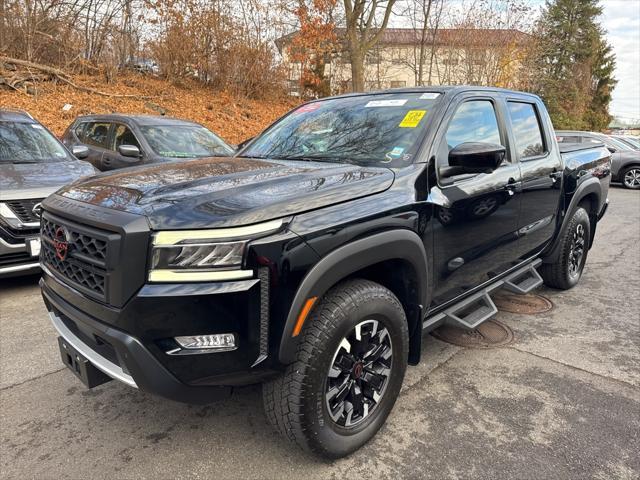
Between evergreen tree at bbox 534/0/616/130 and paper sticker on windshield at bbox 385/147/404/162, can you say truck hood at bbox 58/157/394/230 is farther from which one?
evergreen tree at bbox 534/0/616/130

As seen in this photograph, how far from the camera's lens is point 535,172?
12.3 ft

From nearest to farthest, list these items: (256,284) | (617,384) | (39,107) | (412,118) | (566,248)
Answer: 1. (256,284)
2. (412,118)
3. (617,384)
4. (566,248)
5. (39,107)

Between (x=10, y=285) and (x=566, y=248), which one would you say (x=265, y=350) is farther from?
(x=10, y=285)

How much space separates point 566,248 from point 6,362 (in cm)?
488

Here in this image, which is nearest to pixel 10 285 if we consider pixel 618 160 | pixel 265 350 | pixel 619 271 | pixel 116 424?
pixel 116 424

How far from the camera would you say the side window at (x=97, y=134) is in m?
7.68

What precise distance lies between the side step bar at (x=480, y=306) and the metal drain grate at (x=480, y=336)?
11.4 inches

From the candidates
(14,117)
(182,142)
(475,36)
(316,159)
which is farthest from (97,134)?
(475,36)

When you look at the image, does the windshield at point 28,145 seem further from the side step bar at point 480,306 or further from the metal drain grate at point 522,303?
the metal drain grate at point 522,303

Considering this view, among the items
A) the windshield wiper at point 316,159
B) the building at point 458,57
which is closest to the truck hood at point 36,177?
the windshield wiper at point 316,159

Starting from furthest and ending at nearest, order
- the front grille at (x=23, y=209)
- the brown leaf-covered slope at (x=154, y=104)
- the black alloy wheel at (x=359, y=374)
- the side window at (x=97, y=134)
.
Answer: the brown leaf-covered slope at (x=154, y=104) → the side window at (x=97, y=134) → the front grille at (x=23, y=209) → the black alloy wheel at (x=359, y=374)

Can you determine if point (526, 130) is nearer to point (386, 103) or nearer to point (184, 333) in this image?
point (386, 103)

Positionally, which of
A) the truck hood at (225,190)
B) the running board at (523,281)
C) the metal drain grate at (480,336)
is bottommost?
the metal drain grate at (480,336)

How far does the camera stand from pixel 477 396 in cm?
290
